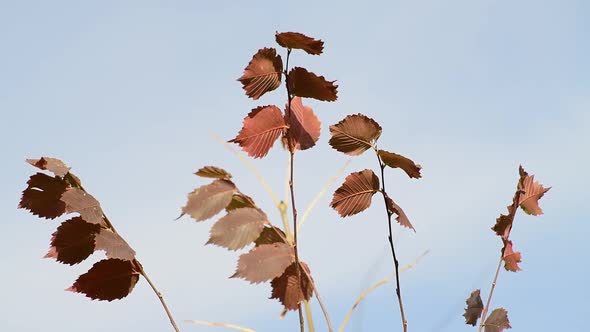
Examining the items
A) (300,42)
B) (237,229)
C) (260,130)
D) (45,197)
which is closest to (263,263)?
(237,229)

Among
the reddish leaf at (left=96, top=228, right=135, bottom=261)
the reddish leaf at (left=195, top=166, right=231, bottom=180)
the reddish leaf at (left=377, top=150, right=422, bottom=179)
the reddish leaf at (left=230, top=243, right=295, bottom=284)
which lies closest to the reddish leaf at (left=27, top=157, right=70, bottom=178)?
Answer: the reddish leaf at (left=96, top=228, right=135, bottom=261)

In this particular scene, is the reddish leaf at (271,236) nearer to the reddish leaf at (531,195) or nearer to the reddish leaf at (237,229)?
the reddish leaf at (237,229)

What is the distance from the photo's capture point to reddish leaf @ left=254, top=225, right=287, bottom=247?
1054 mm

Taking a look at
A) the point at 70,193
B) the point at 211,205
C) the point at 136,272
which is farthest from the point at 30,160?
the point at 211,205

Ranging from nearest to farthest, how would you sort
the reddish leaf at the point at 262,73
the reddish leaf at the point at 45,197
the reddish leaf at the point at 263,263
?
the reddish leaf at the point at 263,263
the reddish leaf at the point at 262,73
the reddish leaf at the point at 45,197

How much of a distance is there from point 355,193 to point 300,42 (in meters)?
0.27

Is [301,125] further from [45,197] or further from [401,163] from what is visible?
[45,197]

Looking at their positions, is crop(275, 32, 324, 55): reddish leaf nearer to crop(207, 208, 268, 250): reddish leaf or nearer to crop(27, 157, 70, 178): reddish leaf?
crop(207, 208, 268, 250): reddish leaf

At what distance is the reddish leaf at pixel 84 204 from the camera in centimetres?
113

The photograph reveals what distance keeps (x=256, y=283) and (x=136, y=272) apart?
12.2 inches

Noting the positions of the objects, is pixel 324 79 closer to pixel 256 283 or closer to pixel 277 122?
pixel 277 122

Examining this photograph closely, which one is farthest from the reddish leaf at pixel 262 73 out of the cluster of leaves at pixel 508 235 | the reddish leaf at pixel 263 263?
the cluster of leaves at pixel 508 235

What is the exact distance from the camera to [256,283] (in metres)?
0.97

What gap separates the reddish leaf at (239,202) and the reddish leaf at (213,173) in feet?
0.11
